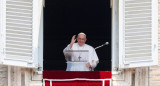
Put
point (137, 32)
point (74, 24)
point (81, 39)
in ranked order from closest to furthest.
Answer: point (137, 32) < point (81, 39) < point (74, 24)

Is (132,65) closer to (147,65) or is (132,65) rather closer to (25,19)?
(147,65)

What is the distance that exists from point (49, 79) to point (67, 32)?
364 centimetres

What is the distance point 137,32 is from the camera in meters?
10.6

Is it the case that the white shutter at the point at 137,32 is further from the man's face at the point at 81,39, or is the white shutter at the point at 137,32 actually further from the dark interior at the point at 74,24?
the dark interior at the point at 74,24

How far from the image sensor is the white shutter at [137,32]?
10508mm

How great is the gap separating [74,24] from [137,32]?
385 centimetres

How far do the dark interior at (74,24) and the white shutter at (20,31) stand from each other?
291 cm

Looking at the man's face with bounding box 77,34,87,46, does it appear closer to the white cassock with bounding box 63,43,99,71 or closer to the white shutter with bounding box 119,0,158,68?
the white cassock with bounding box 63,43,99,71

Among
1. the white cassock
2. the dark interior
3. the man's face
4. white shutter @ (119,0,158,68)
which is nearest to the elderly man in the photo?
the white cassock

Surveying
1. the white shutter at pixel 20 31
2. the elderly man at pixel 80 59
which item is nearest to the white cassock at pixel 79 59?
the elderly man at pixel 80 59

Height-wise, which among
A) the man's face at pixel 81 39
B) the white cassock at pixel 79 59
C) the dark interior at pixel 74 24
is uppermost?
the dark interior at pixel 74 24

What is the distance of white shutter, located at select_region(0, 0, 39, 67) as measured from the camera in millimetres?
10539

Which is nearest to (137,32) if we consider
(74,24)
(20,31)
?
(20,31)

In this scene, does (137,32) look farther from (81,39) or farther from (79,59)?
(81,39)
